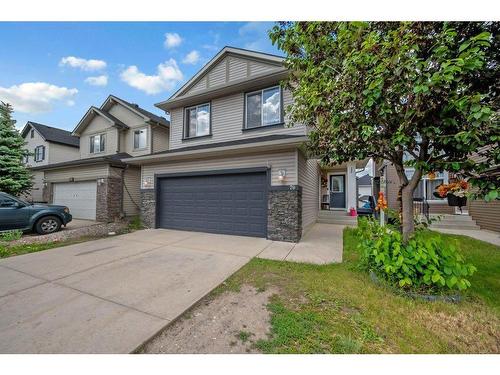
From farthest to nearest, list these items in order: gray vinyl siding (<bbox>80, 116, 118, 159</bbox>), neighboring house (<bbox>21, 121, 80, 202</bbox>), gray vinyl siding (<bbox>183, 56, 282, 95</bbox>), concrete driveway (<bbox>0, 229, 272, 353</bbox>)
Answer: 1. neighboring house (<bbox>21, 121, 80, 202</bbox>)
2. gray vinyl siding (<bbox>80, 116, 118, 159</bbox>)
3. gray vinyl siding (<bbox>183, 56, 282, 95</bbox>)
4. concrete driveway (<bbox>0, 229, 272, 353</bbox>)

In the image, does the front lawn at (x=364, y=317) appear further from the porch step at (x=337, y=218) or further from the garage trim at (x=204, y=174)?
the porch step at (x=337, y=218)

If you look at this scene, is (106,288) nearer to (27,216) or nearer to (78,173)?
(27,216)

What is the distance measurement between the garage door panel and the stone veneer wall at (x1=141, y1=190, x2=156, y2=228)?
3.85 metres

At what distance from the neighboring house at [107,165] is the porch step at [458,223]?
15674 millimetres

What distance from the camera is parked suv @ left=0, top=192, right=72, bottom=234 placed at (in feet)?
24.4

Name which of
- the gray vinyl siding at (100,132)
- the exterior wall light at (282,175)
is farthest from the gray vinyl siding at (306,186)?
the gray vinyl siding at (100,132)

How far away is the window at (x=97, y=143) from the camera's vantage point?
14406 millimetres

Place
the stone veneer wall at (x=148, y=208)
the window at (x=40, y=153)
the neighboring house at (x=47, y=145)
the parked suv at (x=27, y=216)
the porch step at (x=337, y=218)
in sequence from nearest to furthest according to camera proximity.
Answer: the parked suv at (x=27, y=216)
the stone veneer wall at (x=148, y=208)
the porch step at (x=337, y=218)
the neighboring house at (x=47, y=145)
the window at (x=40, y=153)

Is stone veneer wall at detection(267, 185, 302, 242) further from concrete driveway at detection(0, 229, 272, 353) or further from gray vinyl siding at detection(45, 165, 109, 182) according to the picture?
gray vinyl siding at detection(45, 165, 109, 182)

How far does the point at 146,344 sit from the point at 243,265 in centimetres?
268

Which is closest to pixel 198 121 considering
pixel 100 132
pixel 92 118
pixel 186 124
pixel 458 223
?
pixel 186 124

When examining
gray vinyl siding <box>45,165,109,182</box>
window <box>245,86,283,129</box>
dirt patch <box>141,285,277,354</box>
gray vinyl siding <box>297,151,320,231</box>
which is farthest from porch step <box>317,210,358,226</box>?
gray vinyl siding <box>45,165,109,182</box>

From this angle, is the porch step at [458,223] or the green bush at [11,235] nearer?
the green bush at [11,235]

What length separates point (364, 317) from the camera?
2748 millimetres
